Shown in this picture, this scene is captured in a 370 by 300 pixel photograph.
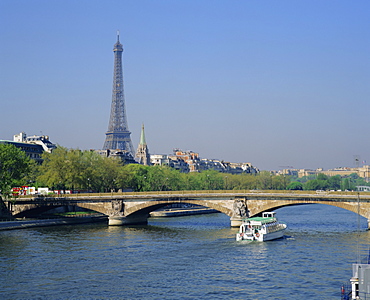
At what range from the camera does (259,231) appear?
78625mm

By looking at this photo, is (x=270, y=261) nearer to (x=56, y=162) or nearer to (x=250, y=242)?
(x=250, y=242)

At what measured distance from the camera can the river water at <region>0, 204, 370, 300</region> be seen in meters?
47.6

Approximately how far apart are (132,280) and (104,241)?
26.6m

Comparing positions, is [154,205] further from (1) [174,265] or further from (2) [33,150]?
(2) [33,150]

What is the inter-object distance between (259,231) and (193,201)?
25.0m

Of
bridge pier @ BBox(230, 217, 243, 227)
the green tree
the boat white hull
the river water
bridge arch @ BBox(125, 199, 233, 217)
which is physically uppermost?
the green tree

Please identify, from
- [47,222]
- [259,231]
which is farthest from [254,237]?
[47,222]

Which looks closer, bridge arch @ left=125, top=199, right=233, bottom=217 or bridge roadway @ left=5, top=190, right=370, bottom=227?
bridge roadway @ left=5, top=190, right=370, bottom=227

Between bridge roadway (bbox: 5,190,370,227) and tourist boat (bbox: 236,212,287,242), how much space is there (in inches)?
490

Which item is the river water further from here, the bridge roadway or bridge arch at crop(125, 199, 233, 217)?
bridge arch at crop(125, 199, 233, 217)

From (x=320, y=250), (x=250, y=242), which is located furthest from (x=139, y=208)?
(x=320, y=250)

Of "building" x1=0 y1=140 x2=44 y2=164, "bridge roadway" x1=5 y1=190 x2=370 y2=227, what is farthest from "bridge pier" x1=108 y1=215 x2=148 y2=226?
Answer: "building" x1=0 y1=140 x2=44 y2=164

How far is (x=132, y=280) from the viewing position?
51.9 metres

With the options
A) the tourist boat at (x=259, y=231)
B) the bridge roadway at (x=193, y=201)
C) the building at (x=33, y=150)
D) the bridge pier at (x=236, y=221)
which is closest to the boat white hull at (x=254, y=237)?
the tourist boat at (x=259, y=231)
